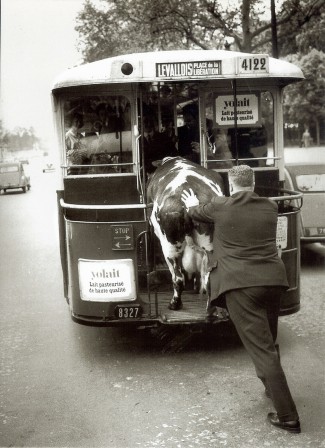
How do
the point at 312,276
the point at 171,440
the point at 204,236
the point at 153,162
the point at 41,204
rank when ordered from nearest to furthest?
the point at 171,440 → the point at 204,236 → the point at 153,162 → the point at 312,276 → the point at 41,204

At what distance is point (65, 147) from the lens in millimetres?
7938

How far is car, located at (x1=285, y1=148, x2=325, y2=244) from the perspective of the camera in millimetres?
11523

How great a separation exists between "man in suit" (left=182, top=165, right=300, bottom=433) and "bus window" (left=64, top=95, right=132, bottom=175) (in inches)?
118

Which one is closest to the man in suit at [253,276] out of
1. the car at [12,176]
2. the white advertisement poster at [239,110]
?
the white advertisement poster at [239,110]

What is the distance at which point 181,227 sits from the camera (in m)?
6.39

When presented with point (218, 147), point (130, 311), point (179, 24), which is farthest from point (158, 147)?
point (179, 24)

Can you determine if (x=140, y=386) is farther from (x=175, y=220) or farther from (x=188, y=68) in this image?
(x=188, y=68)

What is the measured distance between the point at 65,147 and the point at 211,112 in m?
1.73

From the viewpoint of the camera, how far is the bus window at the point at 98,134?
786cm

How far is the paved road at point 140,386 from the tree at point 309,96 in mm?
20342

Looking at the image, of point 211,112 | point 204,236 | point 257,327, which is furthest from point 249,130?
point 257,327

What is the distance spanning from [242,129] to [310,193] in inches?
166

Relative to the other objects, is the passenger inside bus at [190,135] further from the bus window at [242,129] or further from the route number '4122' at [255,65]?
the route number '4122' at [255,65]

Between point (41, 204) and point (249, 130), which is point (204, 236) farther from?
point (41, 204)
